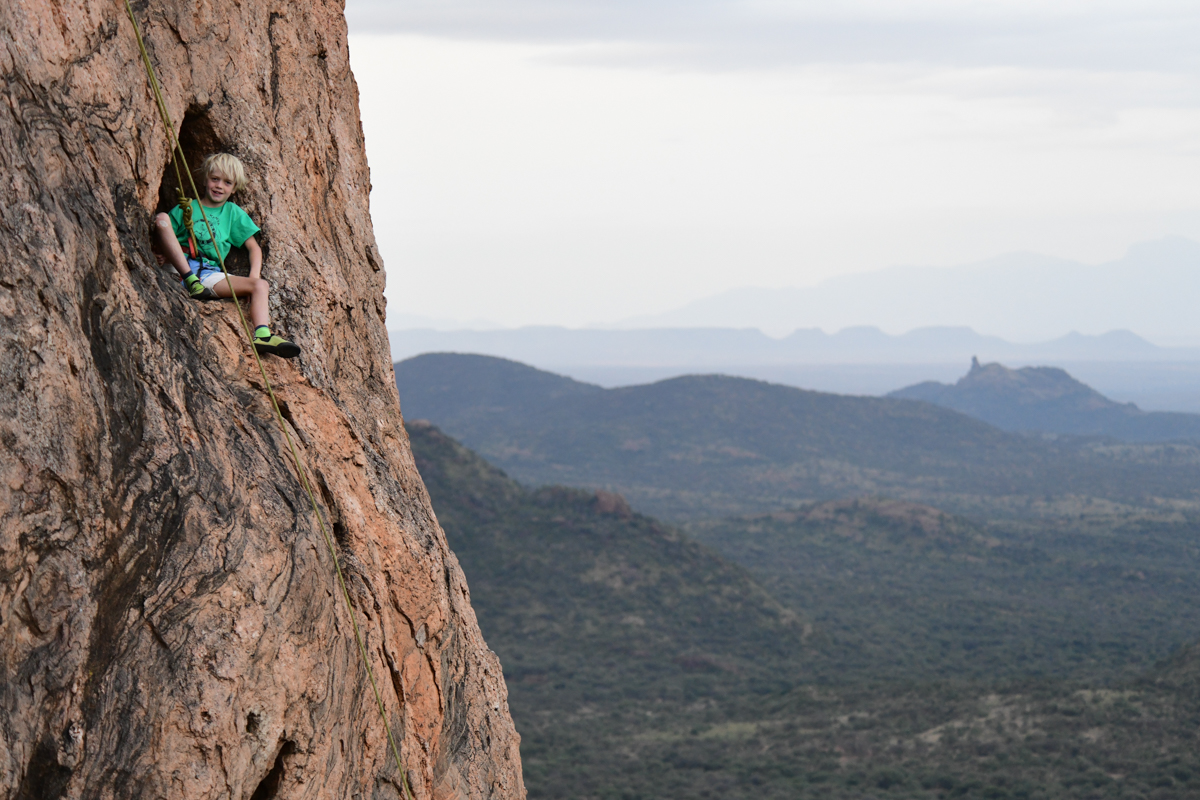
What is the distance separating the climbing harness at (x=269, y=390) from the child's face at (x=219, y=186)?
116 mm

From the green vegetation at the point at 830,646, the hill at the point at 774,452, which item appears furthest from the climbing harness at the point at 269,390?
the hill at the point at 774,452

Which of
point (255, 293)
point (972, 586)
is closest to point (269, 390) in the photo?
point (255, 293)

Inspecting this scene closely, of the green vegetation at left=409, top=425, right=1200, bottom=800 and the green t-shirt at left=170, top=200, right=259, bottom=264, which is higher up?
the green t-shirt at left=170, top=200, right=259, bottom=264

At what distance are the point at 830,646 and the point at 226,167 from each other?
2311 inches

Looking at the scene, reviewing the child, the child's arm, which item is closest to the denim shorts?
the child

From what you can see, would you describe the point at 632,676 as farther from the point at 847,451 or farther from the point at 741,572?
the point at 847,451

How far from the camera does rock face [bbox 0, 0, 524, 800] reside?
5504mm

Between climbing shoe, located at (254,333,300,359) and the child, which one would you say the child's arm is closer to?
the child

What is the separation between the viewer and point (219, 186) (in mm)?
7703

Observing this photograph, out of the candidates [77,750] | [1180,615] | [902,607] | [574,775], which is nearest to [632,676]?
[574,775]

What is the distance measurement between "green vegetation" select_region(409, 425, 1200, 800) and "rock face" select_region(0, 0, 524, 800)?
101ft

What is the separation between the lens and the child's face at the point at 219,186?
7.69 meters

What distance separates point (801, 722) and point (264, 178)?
41.5 metres

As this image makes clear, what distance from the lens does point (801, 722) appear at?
45.5 metres
